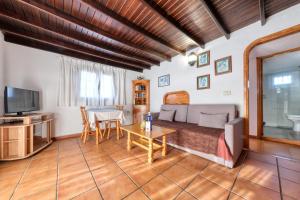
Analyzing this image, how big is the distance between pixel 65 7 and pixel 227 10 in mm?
2648

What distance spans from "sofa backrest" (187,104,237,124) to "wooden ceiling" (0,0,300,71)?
1560 millimetres

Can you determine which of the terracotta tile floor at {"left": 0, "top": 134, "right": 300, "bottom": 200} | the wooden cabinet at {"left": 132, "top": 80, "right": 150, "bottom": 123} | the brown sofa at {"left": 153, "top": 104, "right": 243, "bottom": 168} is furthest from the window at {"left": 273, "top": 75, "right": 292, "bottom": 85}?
the wooden cabinet at {"left": 132, "top": 80, "right": 150, "bottom": 123}

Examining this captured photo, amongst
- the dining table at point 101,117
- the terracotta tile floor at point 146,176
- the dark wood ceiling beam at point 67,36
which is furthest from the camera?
the dining table at point 101,117

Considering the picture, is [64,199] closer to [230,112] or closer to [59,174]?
[59,174]

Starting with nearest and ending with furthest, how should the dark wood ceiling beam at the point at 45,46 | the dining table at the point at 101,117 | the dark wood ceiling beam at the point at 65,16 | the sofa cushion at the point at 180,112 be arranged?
the dark wood ceiling beam at the point at 65,16 < the dark wood ceiling beam at the point at 45,46 < the dining table at the point at 101,117 < the sofa cushion at the point at 180,112

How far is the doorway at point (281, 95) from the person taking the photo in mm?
3543

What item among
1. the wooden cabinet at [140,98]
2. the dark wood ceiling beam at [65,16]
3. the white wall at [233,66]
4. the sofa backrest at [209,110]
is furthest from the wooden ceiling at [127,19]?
the wooden cabinet at [140,98]

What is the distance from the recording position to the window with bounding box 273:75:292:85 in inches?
161

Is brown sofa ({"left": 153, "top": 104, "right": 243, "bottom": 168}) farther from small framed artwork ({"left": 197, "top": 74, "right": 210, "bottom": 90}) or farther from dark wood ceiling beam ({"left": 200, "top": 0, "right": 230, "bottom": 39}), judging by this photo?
dark wood ceiling beam ({"left": 200, "top": 0, "right": 230, "bottom": 39})

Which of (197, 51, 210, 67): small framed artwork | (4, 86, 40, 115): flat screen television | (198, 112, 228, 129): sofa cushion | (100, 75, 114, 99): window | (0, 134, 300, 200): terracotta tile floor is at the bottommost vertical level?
(0, 134, 300, 200): terracotta tile floor

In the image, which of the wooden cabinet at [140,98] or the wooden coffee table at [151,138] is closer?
the wooden coffee table at [151,138]

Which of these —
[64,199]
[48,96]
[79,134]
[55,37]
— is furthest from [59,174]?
[55,37]

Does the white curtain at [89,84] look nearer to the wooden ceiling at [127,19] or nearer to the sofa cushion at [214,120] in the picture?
the wooden ceiling at [127,19]

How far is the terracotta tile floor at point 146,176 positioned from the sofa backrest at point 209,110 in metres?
0.82
